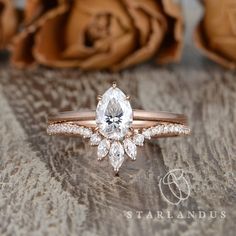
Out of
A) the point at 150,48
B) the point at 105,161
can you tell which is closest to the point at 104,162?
the point at 105,161

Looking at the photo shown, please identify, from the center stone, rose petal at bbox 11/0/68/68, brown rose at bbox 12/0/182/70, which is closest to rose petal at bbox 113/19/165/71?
brown rose at bbox 12/0/182/70

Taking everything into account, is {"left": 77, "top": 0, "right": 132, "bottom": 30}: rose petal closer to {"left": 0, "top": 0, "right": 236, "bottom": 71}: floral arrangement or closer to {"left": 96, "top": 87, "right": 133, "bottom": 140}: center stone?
{"left": 0, "top": 0, "right": 236, "bottom": 71}: floral arrangement

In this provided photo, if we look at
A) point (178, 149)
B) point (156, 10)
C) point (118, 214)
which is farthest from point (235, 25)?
point (118, 214)

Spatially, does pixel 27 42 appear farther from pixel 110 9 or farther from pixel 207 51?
pixel 207 51

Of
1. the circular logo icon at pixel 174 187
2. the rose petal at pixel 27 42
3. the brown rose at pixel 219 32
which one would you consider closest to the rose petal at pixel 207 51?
the brown rose at pixel 219 32

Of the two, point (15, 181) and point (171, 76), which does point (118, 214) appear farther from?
point (171, 76)

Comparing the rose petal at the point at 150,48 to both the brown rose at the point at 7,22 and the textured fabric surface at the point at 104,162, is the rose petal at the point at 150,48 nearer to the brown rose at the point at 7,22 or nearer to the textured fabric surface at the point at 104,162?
the textured fabric surface at the point at 104,162
